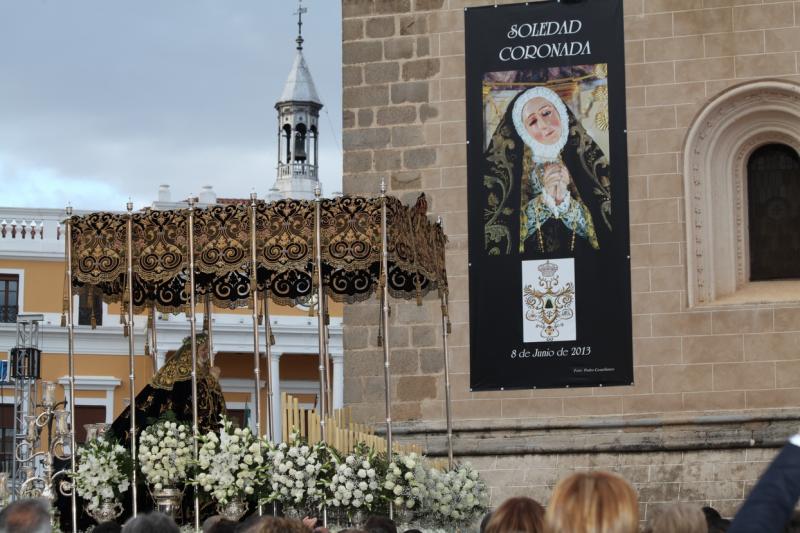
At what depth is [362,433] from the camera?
1098 cm

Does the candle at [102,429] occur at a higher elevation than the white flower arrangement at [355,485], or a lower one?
higher

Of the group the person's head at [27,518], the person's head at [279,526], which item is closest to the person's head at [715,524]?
the person's head at [279,526]

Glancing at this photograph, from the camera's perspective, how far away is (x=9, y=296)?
1432 inches

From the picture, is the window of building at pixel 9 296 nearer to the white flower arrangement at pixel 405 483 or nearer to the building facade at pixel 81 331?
the building facade at pixel 81 331

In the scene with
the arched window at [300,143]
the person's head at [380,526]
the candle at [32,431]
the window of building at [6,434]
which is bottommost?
the window of building at [6,434]

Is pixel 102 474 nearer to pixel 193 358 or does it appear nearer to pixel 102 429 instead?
pixel 102 429

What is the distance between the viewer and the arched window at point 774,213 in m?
13.5

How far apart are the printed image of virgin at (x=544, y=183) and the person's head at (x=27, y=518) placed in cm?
872

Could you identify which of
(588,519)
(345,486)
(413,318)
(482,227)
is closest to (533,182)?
(482,227)

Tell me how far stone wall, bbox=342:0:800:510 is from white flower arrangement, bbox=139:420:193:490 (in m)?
3.44

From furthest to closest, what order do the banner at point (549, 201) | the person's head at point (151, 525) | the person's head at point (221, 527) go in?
the banner at point (549, 201) < the person's head at point (221, 527) < the person's head at point (151, 525)

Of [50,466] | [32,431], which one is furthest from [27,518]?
[32,431]

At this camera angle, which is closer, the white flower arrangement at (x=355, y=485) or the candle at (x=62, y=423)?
the white flower arrangement at (x=355, y=485)

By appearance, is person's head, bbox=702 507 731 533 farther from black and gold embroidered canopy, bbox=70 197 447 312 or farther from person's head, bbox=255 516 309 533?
black and gold embroidered canopy, bbox=70 197 447 312
